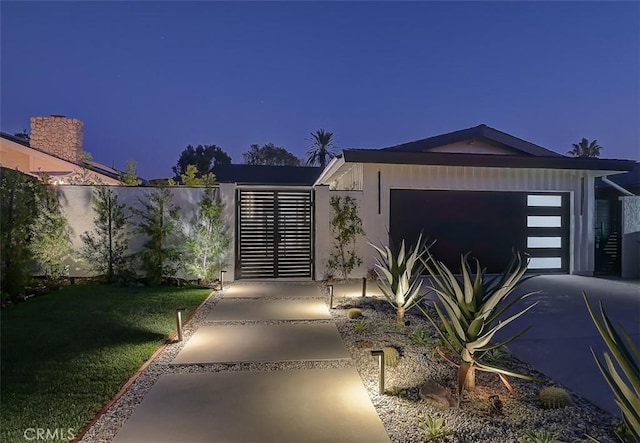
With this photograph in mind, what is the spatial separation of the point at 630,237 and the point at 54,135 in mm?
19626

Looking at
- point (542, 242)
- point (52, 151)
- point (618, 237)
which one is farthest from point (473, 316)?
point (52, 151)

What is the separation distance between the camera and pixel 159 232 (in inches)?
346

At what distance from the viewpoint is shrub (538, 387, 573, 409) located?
302 cm

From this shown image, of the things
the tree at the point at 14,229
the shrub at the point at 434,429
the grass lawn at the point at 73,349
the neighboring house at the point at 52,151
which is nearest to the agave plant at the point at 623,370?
the shrub at the point at 434,429

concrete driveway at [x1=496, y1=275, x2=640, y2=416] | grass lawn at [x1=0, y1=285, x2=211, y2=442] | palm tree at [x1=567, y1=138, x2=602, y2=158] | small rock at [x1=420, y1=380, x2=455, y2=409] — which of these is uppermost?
palm tree at [x1=567, y1=138, x2=602, y2=158]

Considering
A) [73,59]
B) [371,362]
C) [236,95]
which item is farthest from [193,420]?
[236,95]

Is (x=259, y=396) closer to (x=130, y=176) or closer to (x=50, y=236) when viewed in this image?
(x=50, y=236)

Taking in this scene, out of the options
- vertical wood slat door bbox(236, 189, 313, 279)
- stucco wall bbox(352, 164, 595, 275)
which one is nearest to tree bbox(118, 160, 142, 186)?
vertical wood slat door bbox(236, 189, 313, 279)

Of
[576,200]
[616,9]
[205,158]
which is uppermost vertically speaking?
[616,9]

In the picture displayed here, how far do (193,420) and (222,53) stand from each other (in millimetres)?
24735

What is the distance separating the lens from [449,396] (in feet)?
10.2

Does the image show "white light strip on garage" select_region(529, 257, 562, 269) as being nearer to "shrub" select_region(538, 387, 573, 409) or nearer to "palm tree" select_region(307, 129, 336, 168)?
"shrub" select_region(538, 387, 573, 409)

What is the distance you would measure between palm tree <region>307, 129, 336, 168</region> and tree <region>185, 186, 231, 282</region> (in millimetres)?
31105

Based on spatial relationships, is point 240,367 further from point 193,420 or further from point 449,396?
point 449,396
